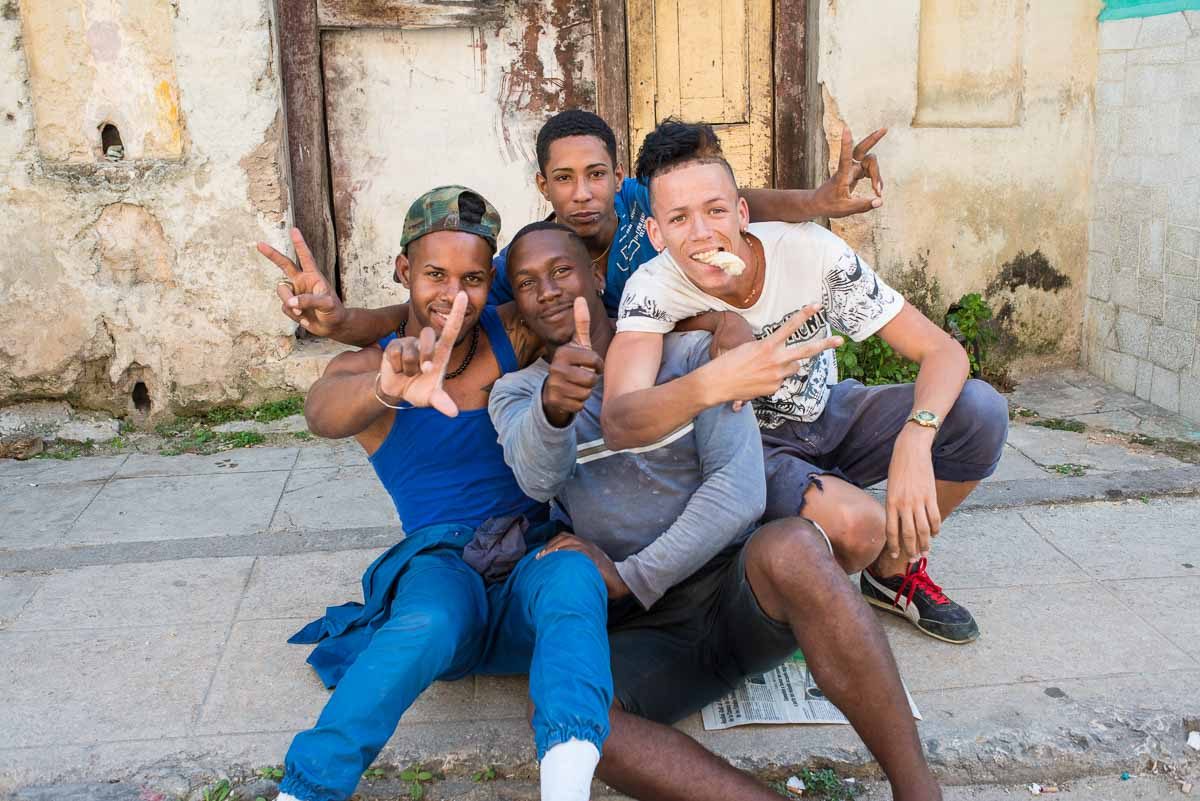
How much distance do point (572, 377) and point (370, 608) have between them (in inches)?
36.4

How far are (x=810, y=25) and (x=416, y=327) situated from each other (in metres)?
3.35

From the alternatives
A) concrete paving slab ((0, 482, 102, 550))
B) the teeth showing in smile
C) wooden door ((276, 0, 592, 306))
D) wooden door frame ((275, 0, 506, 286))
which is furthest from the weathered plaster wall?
concrete paving slab ((0, 482, 102, 550))

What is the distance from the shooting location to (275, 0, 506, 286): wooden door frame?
5152 millimetres

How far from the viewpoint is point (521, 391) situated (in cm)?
268

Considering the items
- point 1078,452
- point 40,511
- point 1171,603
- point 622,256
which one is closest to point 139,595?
point 40,511

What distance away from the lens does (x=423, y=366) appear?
7.69ft

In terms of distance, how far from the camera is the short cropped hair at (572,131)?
11.0ft

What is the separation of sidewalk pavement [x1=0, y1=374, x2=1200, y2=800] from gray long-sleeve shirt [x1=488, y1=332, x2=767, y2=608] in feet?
1.63

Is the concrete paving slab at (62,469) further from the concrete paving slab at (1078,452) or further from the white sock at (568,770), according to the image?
the concrete paving slab at (1078,452)

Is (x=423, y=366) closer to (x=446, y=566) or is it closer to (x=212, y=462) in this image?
(x=446, y=566)

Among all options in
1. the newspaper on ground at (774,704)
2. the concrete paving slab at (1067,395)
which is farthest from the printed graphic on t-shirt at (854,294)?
the concrete paving slab at (1067,395)

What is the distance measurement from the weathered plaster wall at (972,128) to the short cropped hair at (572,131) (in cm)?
222

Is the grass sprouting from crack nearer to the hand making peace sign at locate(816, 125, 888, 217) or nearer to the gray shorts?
the gray shorts

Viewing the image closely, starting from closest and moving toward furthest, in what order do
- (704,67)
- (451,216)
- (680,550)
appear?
1. (680,550)
2. (451,216)
3. (704,67)
